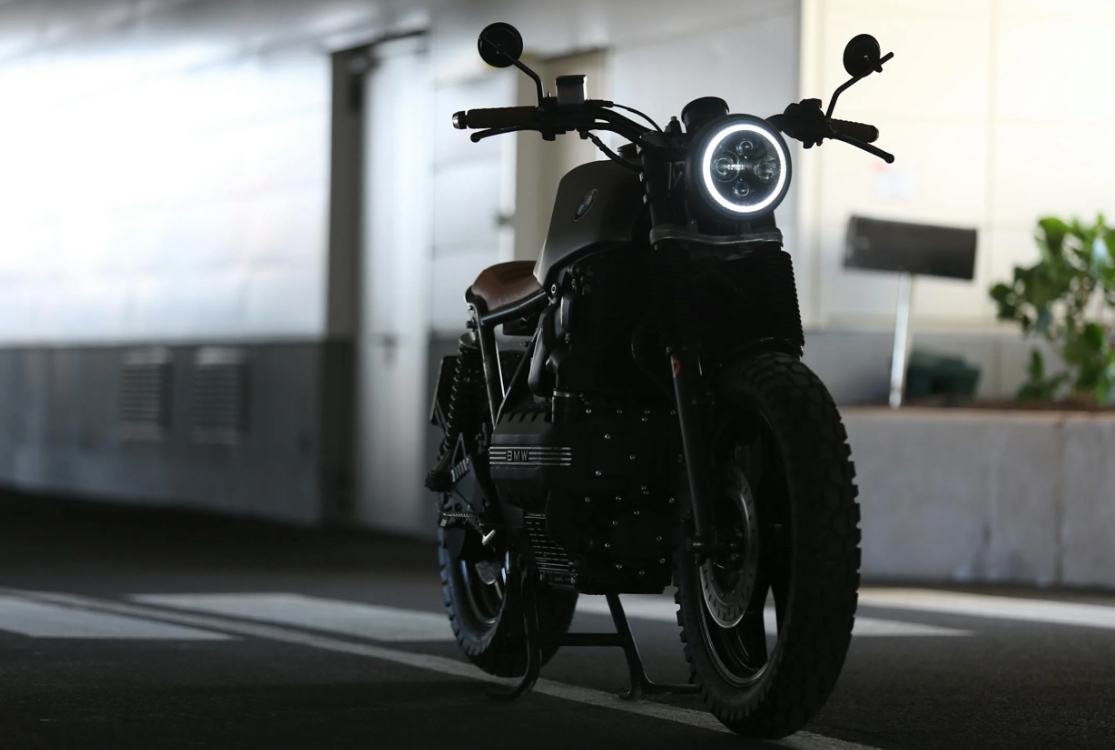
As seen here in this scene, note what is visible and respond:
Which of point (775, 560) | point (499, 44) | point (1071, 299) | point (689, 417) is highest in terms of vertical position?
point (499, 44)

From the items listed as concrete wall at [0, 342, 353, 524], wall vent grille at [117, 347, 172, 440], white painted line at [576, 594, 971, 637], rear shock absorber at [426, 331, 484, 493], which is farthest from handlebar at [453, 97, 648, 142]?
wall vent grille at [117, 347, 172, 440]

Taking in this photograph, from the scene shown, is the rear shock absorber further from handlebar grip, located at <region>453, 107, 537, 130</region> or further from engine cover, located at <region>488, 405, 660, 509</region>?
handlebar grip, located at <region>453, 107, 537, 130</region>

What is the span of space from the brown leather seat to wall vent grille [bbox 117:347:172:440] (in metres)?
12.4

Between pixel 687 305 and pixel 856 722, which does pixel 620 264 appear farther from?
pixel 856 722

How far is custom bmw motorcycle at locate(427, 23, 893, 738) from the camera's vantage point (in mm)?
4707

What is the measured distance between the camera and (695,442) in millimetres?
5023

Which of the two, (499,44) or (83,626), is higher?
(499,44)

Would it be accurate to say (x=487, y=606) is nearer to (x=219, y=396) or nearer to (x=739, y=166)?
(x=739, y=166)

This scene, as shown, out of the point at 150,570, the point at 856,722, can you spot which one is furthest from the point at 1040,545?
the point at 856,722

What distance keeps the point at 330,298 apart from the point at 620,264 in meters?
10.8

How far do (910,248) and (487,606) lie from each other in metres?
5.67

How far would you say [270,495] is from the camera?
16.6 metres

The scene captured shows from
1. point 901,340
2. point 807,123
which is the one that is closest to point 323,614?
point 807,123

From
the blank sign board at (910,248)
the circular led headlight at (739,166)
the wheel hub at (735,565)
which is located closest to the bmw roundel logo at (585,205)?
the circular led headlight at (739,166)
